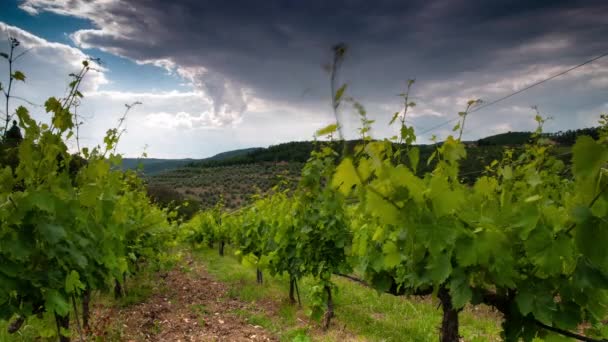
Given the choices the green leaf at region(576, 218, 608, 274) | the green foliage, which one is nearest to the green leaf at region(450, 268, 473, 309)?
the green leaf at region(576, 218, 608, 274)

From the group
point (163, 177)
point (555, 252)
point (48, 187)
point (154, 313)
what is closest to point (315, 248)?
point (154, 313)

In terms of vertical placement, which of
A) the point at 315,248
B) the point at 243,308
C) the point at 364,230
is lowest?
the point at 243,308

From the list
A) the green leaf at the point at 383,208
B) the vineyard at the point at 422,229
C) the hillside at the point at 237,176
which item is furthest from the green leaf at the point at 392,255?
the hillside at the point at 237,176

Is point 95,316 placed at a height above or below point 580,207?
below

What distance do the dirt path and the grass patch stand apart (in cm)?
46

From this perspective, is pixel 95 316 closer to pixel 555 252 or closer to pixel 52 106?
pixel 52 106

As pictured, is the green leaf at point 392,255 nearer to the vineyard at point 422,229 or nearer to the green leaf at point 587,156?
the vineyard at point 422,229

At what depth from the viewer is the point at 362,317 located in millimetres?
8102

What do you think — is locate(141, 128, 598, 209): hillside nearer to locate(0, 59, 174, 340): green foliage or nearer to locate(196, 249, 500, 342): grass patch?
locate(196, 249, 500, 342): grass patch

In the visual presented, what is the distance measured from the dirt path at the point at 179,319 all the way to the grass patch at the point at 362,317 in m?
0.46

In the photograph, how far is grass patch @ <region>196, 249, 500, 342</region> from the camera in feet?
22.6

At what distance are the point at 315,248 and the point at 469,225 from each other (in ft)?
16.9

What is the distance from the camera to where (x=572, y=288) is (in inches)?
86.3

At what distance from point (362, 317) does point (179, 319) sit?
394cm
